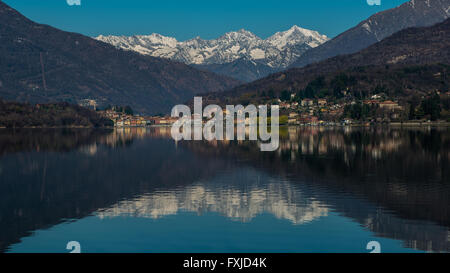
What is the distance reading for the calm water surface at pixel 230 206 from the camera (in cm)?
2352

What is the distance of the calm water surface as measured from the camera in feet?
77.2

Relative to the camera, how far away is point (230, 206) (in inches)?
1229

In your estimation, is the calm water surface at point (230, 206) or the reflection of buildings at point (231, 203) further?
the reflection of buildings at point (231, 203)

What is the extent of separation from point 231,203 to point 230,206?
3.09 feet

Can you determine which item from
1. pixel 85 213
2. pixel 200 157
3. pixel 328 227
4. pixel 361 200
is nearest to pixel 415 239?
pixel 328 227

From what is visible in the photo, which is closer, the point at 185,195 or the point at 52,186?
the point at 185,195

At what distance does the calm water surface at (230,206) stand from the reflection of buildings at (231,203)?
0.06 metres

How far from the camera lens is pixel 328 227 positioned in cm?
2569

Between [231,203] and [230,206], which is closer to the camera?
[230,206]

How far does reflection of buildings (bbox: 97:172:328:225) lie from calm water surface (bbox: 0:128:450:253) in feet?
0.20

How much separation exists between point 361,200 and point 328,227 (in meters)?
7.13

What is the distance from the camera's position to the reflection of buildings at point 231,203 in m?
29.0

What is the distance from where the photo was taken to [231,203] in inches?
1266
